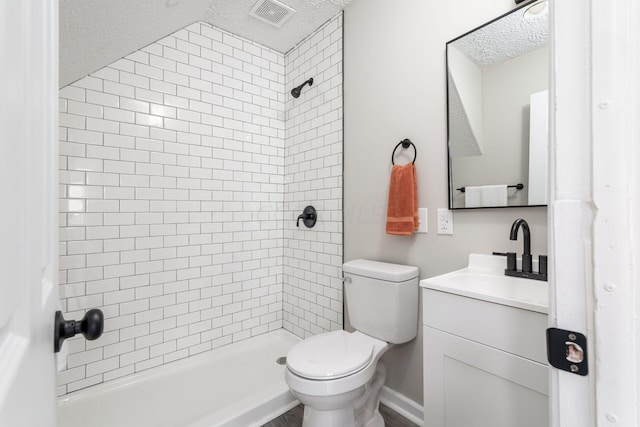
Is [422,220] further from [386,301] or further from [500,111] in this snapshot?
[500,111]

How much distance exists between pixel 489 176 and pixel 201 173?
5.90ft

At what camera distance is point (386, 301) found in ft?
4.95

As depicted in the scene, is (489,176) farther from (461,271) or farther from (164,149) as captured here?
(164,149)

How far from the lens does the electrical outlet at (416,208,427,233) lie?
5.12ft

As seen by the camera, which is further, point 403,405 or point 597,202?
point 403,405

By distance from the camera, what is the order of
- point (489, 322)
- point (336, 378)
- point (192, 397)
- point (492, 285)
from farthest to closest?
point (192, 397), point (336, 378), point (492, 285), point (489, 322)

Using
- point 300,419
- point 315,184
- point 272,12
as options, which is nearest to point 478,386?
point 300,419

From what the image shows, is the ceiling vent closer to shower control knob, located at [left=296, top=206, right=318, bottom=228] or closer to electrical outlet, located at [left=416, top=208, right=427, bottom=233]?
shower control knob, located at [left=296, top=206, right=318, bottom=228]

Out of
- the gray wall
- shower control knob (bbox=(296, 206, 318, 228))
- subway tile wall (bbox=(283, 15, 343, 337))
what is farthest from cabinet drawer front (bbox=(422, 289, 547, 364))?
shower control knob (bbox=(296, 206, 318, 228))

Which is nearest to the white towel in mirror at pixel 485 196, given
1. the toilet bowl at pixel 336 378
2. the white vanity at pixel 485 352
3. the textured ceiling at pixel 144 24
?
the white vanity at pixel 485 352

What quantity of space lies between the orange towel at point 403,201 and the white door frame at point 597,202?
3.67ft

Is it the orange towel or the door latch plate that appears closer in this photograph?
the door latch plate

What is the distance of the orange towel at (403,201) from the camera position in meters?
1.54

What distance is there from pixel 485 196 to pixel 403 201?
39 cm
